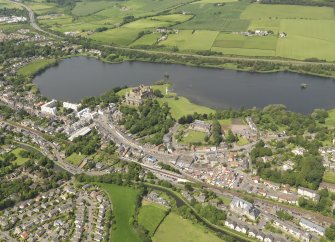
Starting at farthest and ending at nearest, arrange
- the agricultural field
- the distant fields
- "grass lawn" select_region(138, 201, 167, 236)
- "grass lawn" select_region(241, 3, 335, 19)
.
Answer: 1. "grass lawn" select_region(241, 3, 335, 19)
2. the distant fields
3. the agricultural field
4. "grass lawn" select_region(138, 201, 167, 236)

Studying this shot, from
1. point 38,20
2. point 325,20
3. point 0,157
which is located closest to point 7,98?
point 0,157

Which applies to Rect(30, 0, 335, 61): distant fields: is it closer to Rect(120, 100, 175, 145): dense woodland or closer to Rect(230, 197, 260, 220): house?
Rect(120, 100, 175, 145): dense woodland

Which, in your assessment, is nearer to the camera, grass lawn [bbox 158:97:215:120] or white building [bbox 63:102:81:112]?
grass lawn [bbox 158:97:215:120]

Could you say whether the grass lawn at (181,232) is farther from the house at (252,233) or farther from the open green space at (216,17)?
the open green space at (216,17)

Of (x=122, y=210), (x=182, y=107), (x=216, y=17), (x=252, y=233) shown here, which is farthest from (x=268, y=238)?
(x=216, y=17)

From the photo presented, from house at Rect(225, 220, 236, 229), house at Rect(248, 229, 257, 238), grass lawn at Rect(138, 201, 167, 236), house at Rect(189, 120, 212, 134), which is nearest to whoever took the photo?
house at Rect(248, 229, 257, 238)

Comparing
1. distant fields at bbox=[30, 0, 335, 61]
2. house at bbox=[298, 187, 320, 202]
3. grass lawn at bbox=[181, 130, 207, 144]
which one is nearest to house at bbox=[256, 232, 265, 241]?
house at bbox=[298, 187, 320, 202]
